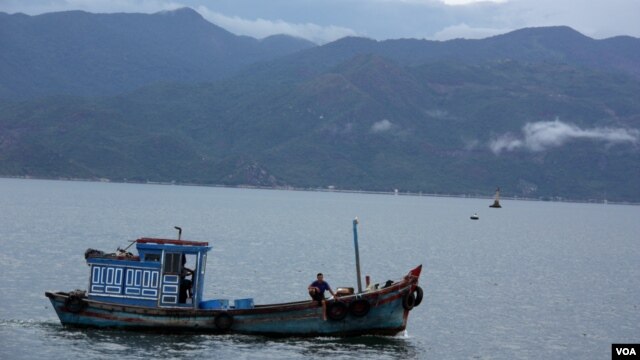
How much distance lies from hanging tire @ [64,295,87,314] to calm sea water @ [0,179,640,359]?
1.18 meters

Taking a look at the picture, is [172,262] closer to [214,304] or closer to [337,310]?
[214,304]

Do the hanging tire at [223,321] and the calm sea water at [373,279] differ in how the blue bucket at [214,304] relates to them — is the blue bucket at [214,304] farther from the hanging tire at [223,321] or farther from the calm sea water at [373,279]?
the calm sea water at [373,279]

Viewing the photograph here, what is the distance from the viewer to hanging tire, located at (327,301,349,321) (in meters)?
49.7

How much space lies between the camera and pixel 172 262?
165ft

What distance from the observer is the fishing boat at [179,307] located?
4969 cm

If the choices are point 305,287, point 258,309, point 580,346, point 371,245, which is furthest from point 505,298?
point 371,245

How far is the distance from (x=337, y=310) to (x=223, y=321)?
5406 millimetres

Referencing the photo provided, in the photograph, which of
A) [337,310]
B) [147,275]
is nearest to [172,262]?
[147,275]

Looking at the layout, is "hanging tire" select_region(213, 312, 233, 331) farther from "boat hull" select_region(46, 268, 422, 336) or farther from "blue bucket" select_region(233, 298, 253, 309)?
"blue bucket" select_region(233, 298, 253, 309)

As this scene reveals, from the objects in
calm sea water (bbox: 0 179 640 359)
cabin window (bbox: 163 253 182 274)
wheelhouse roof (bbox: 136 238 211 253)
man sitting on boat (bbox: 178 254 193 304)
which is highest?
wheelhouse roof (bbox: 136 238 211 253)

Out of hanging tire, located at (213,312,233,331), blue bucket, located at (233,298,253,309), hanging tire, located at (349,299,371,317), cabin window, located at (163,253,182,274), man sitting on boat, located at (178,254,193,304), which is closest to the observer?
hanging tire, located at (349,299,371,317)

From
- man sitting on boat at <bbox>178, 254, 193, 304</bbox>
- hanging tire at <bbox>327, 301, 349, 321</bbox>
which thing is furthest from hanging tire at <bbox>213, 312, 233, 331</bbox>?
hanging tire at <bbox>327, 301, 349, 321</bbox>

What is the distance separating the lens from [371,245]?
420 feet

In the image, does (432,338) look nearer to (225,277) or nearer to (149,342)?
(149,342)
